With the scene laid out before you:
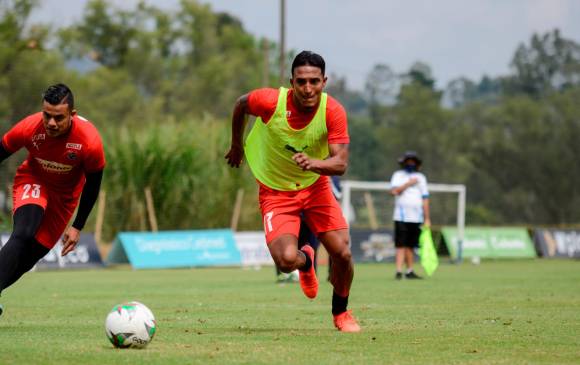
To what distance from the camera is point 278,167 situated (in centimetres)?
1080

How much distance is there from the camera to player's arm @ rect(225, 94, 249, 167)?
34.9ft

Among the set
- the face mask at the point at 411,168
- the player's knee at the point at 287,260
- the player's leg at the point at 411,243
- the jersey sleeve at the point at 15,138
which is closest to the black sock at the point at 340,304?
the player's knee at the point at 287,260

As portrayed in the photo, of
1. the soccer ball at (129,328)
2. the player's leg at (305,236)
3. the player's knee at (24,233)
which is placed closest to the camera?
the soccer ball at (129,328)

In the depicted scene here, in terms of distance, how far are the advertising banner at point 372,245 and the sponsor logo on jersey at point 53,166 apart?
22.8 meters

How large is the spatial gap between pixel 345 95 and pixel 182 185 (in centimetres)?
4187

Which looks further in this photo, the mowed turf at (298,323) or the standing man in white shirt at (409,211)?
the standing man in white shirt at (409,211)

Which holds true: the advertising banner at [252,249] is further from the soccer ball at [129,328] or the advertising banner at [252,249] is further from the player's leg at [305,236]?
the soccer ball at [129,328]

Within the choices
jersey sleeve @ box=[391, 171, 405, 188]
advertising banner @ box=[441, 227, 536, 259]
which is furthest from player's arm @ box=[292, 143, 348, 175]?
advertising banner @ box=[441, 227, 536, 259]

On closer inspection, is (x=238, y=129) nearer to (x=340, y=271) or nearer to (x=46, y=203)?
(x=340, y=271)

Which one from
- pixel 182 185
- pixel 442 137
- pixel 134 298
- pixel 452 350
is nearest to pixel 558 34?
pixel 442 137

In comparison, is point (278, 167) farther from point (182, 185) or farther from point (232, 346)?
point (182, 185)

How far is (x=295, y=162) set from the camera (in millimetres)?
10117

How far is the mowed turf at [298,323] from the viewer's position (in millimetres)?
8578

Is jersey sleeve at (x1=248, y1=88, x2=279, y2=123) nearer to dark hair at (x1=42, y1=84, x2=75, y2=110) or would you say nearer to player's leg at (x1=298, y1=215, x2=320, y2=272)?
dark hair at (x1=42, y1=84, x2=75, y2=110)
